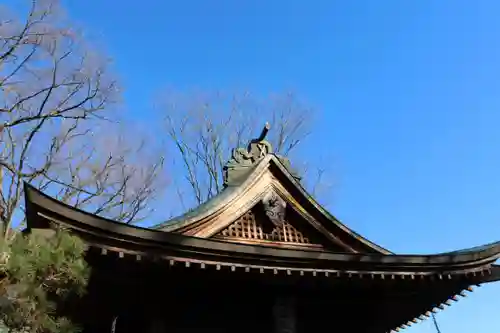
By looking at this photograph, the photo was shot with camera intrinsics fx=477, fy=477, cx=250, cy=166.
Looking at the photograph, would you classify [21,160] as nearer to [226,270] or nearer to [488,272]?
[226,270]

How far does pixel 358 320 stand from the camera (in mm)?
8047

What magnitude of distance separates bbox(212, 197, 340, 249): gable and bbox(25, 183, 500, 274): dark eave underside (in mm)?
1340

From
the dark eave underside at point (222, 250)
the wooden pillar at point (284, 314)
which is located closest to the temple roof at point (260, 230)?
the dark eave underside at point (222, 250)

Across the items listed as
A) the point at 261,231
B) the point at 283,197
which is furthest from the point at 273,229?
the point at 283,197

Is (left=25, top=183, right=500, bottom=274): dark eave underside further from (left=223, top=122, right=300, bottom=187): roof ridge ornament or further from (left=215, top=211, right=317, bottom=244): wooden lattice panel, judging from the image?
(left=223, top=122, right=300, bottom=187): roof ridge ornament

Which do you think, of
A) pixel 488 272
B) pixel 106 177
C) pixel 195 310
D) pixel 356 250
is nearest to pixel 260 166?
pixel 356 250

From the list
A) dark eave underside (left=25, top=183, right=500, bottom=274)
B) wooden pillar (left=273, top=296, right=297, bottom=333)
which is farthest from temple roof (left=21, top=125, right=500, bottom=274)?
wooden pillar (left=273, top=296, right=297, bottom=333)

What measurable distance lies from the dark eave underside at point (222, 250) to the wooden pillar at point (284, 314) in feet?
2.33

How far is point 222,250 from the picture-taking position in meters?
6.30

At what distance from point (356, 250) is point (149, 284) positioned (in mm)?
3837

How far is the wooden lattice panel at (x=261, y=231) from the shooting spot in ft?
26.2

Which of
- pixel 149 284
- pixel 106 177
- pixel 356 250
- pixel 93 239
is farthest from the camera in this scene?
pixel 106 177

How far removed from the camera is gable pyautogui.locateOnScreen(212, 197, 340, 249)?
313 inches

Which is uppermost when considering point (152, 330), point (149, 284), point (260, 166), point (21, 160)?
point (21, 160)
